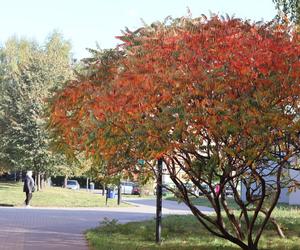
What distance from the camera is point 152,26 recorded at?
35.1 feet

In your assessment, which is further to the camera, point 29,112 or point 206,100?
point 29,112

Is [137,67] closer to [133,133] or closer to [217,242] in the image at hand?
[133,133]

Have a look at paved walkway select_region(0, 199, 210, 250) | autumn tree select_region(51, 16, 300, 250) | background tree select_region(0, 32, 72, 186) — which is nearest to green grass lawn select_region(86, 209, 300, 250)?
paved walkway select_region(0, 199, 210, 250)

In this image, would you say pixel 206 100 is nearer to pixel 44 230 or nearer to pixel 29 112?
pixel 44 230

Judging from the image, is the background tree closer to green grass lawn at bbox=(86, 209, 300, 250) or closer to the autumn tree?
green grass lawn at bbox=(86, 209, 300, 250)

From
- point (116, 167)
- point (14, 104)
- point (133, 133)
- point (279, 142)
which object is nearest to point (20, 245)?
point (116, 167)

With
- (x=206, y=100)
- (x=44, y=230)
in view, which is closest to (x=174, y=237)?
(x=44, y=230)

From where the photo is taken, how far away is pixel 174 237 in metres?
13.8

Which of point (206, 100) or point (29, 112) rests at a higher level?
point (29, 112)

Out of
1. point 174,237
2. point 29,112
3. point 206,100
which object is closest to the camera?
point 206,100

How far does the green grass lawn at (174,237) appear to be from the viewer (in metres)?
12.1

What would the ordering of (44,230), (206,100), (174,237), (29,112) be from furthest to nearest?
Result: (29,112)
(44,230)
(174,237)
(206,100)

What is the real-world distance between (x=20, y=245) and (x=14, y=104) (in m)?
26.5

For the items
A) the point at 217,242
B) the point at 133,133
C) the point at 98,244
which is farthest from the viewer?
the point at 217,242
